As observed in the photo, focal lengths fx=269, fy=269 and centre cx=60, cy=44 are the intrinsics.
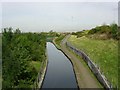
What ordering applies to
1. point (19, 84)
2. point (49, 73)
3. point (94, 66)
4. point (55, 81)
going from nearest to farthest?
point (19, 84) → point (94, 66) → point (55, 81) → point (49, 73)

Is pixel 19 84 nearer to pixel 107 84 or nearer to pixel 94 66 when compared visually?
pixel 107 84

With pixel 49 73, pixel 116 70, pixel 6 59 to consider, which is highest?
pixel 6 59

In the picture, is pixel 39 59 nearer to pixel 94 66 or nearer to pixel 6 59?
pixel 94 66

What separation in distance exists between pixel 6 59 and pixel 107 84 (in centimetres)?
1101

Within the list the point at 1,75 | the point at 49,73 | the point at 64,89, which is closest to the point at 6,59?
the point at 1,75

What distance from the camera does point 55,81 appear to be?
130 feet

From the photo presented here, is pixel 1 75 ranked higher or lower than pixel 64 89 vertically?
higher

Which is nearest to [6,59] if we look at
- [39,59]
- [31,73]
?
[31,73]

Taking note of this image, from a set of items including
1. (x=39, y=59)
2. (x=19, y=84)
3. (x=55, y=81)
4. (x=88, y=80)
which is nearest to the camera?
(x=19, y=84)

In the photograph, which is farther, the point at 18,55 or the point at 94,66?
the point at 94,66

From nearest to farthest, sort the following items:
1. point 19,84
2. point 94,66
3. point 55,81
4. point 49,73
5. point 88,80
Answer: point 19,84
point 88,80
point 94,66
point 55,81
point 49,73

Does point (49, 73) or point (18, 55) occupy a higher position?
point (18, 55)

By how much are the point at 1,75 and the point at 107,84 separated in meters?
10.9

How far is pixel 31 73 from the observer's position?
107 feet
